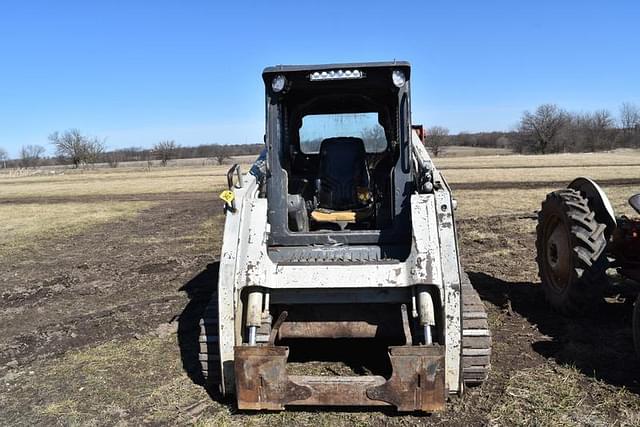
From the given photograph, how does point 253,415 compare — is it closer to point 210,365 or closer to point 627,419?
point 210,365

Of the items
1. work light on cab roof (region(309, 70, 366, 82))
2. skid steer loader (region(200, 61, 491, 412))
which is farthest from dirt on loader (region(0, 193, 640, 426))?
work light on cab roof (region(309, 70, 366, 82))

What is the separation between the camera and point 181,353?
5211 mm

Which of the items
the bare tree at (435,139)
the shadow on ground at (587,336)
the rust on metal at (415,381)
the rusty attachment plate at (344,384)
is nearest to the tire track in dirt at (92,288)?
the rusty attachment plate at (344,384)

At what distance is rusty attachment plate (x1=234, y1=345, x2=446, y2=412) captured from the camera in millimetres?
3602

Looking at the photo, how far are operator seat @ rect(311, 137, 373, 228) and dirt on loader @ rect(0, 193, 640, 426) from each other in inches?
74.1

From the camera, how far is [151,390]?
443 cm

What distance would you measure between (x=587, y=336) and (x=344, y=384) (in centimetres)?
277

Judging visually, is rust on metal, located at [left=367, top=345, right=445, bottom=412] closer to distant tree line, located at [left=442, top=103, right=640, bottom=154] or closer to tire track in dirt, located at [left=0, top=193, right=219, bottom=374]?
tire track in dirt, located at [left=0, top=193, right=219, bottom=374]

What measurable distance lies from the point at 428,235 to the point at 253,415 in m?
1.83

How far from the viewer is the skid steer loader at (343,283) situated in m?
3.70

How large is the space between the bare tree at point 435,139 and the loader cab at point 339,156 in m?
67.3

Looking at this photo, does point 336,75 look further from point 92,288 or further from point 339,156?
point 92,288

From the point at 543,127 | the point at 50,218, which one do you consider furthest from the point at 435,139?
the point at 50,218

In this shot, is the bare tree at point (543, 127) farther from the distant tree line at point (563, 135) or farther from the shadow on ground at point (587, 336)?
the shadow on ground at point (587, 336)
